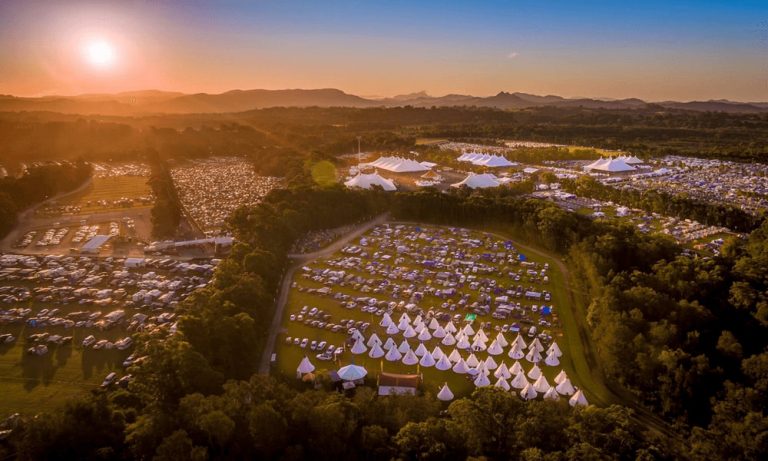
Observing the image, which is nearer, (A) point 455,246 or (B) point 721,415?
(B) point 721,415

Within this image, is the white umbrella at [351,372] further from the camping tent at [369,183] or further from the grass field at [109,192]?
the grass field at [109,192]

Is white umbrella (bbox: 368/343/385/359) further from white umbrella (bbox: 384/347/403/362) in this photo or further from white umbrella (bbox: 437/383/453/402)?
white umbrella (bbox: 437/383/453/402)

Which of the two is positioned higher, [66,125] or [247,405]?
[66,125]

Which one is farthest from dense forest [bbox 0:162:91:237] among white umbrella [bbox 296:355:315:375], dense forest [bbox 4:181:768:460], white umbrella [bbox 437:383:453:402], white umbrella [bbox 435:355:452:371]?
white umbrella [bbox 437:383:453:402]

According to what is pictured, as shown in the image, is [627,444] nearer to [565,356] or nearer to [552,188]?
[565,356]

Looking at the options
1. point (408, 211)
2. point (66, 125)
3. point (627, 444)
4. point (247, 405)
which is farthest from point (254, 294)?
point (66, 125)

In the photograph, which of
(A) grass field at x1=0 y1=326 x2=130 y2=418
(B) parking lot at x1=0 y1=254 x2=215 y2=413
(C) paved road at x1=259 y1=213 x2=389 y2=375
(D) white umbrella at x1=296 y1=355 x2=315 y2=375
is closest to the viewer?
(A) grass field at x1=0 y1=326 x2=130 y2=418

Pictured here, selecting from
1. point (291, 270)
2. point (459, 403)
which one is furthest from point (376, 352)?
point (291, 270)
